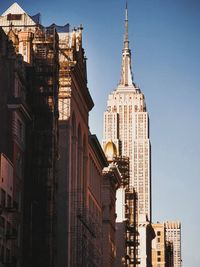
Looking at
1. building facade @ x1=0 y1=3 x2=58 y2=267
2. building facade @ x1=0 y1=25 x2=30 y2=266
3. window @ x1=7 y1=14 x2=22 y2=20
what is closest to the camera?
building facade @ x1=0 y1=25 x2=30 y2=266

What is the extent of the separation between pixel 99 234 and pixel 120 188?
134 feet

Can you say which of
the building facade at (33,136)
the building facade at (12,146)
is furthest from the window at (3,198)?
the building facade at (33,136)

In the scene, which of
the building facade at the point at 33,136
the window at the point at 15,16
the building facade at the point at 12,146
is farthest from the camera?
the window at the point at 15,16

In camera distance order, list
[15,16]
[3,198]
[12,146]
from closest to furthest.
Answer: [3,198] < [12,146] < [15,16]

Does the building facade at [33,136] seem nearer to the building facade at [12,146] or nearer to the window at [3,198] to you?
the building facade at [12,146]

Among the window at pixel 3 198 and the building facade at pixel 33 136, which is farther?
the building facade at pixel 33 136

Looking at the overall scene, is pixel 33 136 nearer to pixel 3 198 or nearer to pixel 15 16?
pixel 3 198

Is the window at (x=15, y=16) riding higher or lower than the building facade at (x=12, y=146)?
higher

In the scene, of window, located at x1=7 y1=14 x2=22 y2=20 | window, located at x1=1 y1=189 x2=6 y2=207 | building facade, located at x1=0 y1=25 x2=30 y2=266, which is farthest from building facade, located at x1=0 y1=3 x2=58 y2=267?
window, located at x1=1 y1=189 x2=6 y2=207

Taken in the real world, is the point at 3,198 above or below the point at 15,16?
below

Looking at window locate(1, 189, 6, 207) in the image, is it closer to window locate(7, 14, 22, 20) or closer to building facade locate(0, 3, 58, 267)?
building facade locate(0, 3, 58, 267)

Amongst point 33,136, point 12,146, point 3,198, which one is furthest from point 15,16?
point 3,198

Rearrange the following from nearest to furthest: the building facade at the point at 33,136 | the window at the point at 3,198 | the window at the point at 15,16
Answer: the window at the point at 3,198 → the building facade at the point at 33,136 → the window at the point at 15,16

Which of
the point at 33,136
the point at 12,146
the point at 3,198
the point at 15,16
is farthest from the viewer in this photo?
the point at 15,16
